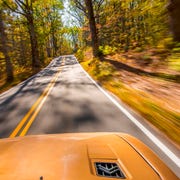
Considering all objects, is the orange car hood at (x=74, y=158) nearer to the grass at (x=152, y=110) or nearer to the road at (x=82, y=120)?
the road at (x=82, y=120)

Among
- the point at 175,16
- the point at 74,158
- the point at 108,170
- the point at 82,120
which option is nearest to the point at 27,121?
the point at 82,120

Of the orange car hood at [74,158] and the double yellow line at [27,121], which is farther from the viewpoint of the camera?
the double yellow line at [27,121]

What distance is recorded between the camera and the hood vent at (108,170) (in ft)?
6.67

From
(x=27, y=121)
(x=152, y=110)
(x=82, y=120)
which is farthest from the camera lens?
(x=27, y=121)

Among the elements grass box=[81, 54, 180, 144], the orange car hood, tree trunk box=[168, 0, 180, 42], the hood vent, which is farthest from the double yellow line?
tree trunk box=[168, 0, 180, 42]

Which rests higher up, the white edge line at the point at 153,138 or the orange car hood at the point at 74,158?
the orange car hood at the point at 74,158

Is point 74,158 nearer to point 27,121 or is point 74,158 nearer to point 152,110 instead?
point 152,110

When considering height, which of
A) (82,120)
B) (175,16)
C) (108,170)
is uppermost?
(175,16)

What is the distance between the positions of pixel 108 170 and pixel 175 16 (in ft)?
39.0

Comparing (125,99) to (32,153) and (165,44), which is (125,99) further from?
(32,153)

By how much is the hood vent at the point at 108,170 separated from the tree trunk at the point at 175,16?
11.6 m

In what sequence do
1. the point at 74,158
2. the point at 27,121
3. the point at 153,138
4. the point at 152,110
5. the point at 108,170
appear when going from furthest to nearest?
the point at 27,121 < the point at 152,110 < the point at 153,138 < the point at 74,158 < the point at 108,170

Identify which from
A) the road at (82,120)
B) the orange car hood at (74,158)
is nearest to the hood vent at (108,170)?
the orange car hood at (74,158)

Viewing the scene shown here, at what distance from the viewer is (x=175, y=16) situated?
12.5 metres
